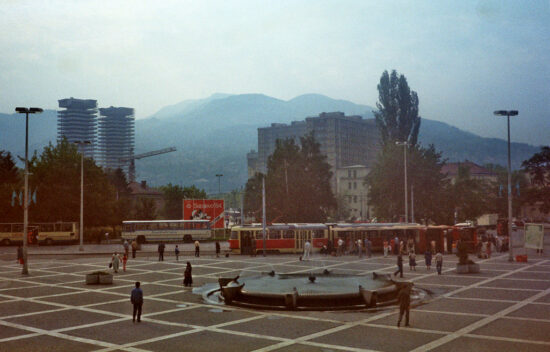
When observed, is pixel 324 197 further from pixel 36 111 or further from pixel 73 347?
pixel 73 347

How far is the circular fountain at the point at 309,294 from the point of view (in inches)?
846

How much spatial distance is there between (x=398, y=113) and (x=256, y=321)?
62468 mm

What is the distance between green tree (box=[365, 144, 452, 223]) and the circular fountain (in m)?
40.2

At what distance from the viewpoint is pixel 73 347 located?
1543cm

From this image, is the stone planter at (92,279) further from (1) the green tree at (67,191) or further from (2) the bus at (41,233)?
(1) the green tree at (67,191)

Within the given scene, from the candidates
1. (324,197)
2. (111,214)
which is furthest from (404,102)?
(111,214)

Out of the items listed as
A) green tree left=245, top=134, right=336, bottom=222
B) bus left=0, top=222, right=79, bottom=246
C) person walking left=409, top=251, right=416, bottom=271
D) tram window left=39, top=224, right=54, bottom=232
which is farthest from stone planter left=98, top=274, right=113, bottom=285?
green tree left=245, top=134, right=336, bottom=222

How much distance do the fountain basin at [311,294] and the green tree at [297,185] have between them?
41.9 m

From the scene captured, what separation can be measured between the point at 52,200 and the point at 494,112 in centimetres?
5035

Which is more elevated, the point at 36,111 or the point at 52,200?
the point at 36,111

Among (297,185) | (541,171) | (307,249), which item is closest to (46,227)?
(297,185)

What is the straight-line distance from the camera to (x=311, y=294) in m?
21.9

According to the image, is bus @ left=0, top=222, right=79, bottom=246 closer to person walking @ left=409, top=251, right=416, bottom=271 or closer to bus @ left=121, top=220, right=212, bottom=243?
bus @ left=121, top=220, right=212, bottom=243

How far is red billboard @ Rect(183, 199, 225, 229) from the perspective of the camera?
64.8 meters
